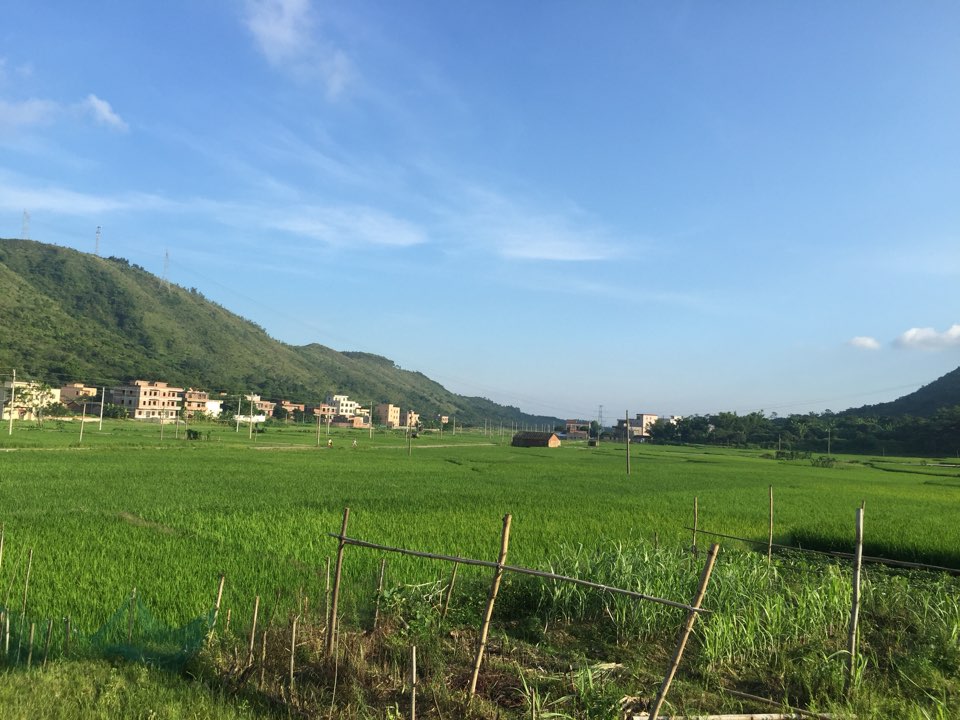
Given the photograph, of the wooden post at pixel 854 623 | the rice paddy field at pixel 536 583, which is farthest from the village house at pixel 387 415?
the wooden post at pixel 854 623

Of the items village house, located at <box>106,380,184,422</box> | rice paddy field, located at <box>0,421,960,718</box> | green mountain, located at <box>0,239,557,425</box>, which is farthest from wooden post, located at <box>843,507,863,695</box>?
village house, located at <box>106,380,184,422</box>

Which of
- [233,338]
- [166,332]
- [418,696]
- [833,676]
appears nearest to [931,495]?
[833,676]

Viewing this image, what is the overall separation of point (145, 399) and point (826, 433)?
109060mm

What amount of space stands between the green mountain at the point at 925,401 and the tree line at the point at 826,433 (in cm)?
817

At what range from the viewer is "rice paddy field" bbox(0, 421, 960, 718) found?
196 inches

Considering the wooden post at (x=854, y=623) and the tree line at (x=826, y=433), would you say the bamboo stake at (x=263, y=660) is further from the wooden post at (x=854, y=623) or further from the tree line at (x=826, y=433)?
the tree line at (x=826, y=433)

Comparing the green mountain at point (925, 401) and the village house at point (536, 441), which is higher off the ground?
the green mountain at point (925, 401)

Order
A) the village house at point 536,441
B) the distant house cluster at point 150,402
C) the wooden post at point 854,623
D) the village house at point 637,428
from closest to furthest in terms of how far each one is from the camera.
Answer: the wooden post at point 854,623, the distant house cluster at point 150,402, the village house at point 536,441, the village house at point 637,428

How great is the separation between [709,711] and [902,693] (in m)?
1.91

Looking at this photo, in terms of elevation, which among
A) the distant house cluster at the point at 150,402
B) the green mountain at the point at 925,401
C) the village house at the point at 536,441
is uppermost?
the green mountain at the point at 925,401

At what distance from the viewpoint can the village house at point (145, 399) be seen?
3809 inches

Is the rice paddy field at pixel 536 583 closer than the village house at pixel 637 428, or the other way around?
the rice paddy field at pixel 536 583

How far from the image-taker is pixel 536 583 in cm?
701

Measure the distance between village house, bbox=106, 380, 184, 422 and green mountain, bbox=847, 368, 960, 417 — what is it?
418ft
